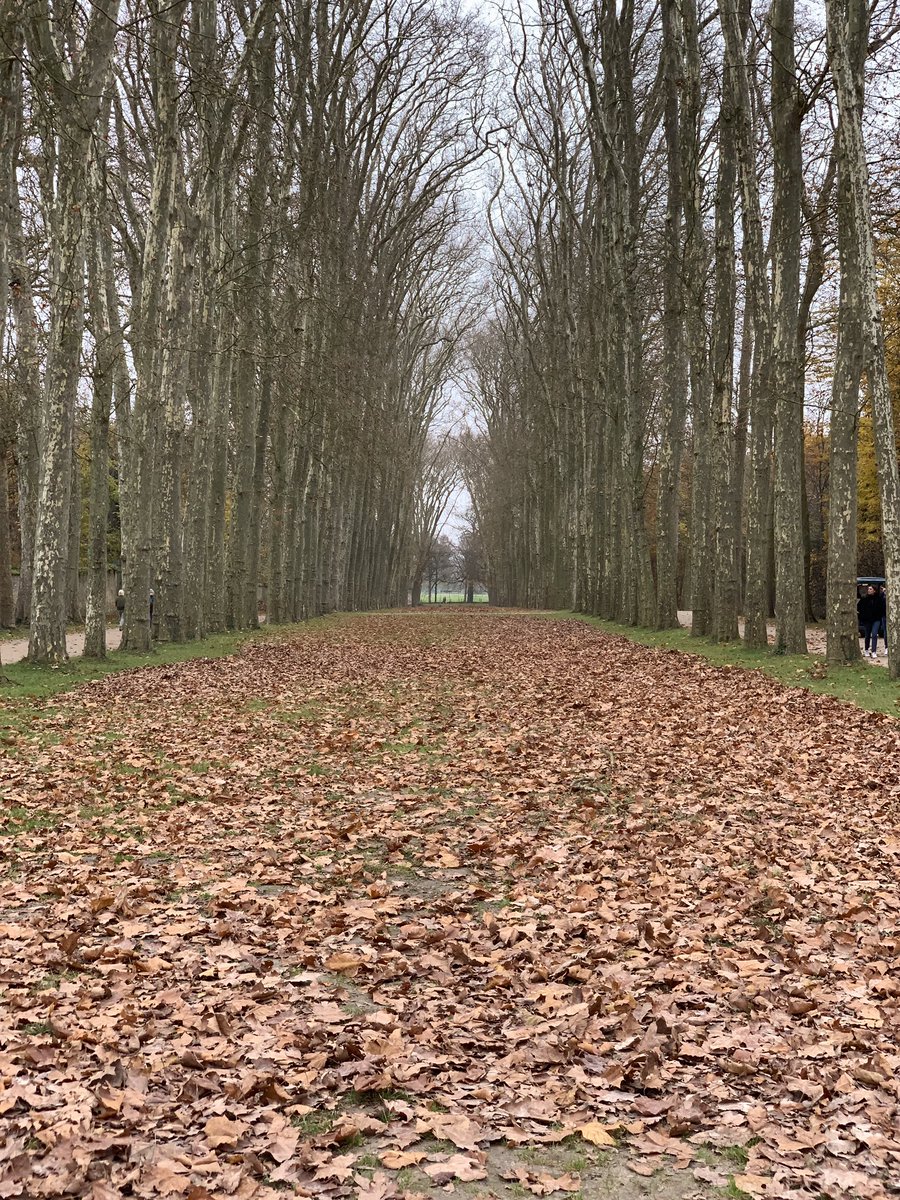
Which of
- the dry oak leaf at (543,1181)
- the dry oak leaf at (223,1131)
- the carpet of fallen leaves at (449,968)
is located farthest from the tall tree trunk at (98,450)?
the dry oak leaf at (543,1181)

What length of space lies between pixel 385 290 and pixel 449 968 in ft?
125

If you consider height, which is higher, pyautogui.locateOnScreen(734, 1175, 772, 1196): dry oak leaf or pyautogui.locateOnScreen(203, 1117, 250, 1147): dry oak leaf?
pyautogui.locateOnScreen(203, 1117, 250, 1147): dry oak leaf

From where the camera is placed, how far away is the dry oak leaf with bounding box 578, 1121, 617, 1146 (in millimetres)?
3406

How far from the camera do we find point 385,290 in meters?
40.4

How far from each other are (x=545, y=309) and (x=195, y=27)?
940 inches

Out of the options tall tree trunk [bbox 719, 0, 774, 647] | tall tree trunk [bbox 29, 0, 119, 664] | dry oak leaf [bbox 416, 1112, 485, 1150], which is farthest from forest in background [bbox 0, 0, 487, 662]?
dry oak leaf [bbox 416, 1112, 485, 1150]

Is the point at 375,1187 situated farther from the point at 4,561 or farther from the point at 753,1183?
the point at 4,561

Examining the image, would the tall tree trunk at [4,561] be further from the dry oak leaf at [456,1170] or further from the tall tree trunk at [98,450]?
the dry oak leaf at [456,1170]

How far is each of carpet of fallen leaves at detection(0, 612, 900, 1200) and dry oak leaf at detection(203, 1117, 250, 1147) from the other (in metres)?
0.01

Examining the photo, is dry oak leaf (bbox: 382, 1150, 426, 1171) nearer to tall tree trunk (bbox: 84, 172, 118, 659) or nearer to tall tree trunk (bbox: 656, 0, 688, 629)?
tall tree trunk (bbox: 84, 172, 118, 659)

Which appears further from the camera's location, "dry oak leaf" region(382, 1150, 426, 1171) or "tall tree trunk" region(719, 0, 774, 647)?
"tall tree trunk" region(719, 0, 774, 647)

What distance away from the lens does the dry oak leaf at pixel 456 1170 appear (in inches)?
127

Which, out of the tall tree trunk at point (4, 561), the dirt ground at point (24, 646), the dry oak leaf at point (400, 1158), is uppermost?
the tall tree trunk at point (4, 561)

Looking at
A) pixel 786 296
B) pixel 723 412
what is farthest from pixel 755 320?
pixel 786 296
